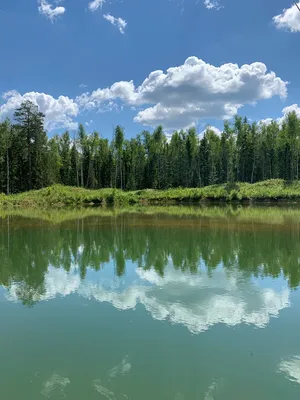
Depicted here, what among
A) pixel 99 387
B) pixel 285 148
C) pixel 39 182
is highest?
pixel 285 148

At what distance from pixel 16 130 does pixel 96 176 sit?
18225 millimetres

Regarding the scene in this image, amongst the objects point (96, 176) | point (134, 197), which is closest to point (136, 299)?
point (134, 197)

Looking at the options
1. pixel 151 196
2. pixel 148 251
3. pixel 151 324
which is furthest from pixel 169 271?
pixel 151 196

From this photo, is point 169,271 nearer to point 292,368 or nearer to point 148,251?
point 148,251

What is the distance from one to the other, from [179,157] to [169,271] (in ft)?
173

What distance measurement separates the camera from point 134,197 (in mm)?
45156

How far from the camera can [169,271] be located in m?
9.71

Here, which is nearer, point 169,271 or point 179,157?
point 169,271

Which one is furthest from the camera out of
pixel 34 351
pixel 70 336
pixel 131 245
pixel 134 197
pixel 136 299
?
pixel 134 197

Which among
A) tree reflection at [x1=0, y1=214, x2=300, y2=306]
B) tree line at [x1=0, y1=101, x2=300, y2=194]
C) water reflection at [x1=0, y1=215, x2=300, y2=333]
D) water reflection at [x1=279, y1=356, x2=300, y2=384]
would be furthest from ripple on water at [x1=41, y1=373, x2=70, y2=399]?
tree line at [x1=0, y1=101, x2=300, y2=194]

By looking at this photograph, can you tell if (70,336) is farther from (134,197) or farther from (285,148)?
(285,148)

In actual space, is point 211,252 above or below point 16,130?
below

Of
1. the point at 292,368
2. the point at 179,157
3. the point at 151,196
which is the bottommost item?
the point at 292,368

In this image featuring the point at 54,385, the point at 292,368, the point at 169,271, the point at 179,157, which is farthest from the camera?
the point at 179,157
